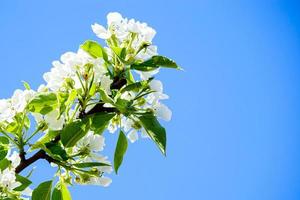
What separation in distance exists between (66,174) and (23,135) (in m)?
0.22

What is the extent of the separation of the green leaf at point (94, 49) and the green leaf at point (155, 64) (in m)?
0.12

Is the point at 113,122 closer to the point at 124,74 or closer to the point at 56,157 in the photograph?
the point at 124,74

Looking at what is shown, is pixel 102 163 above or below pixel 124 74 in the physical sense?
below

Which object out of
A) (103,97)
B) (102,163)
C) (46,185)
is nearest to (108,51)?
(103,97)

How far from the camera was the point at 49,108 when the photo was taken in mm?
1779

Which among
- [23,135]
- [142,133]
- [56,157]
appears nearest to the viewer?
[56,157]

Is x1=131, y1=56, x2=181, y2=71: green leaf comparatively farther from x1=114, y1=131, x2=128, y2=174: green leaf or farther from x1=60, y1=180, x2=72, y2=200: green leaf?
x1=60, y1=180, x2=72, y2=200: green leaf

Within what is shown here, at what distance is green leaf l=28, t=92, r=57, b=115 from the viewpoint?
5.77ft

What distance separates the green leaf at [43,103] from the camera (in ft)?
5.77

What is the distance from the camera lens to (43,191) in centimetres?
183

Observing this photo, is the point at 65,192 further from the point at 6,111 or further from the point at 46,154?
the point at 6,111

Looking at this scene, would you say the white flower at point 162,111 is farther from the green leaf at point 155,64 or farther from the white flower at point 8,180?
the white flower at point 8,180

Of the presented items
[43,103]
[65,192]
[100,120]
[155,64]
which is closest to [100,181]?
[65,192]

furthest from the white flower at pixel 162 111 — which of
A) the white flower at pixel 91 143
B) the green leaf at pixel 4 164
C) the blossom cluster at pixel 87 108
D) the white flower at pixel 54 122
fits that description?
the green leaf at pixel 4 164
